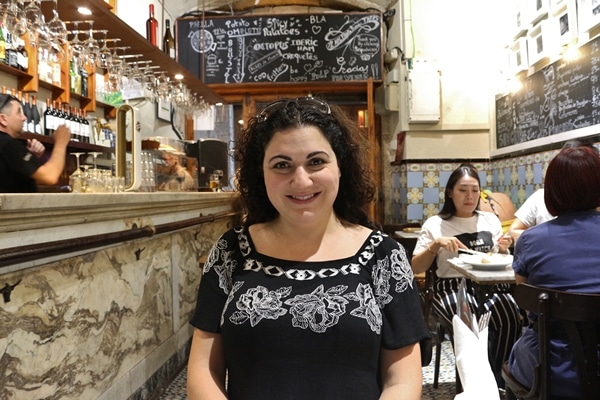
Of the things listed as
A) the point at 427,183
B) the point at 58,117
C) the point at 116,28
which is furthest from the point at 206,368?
the point at 427,183

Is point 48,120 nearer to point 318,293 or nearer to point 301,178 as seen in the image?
point 301,178

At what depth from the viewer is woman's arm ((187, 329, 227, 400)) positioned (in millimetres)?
1341

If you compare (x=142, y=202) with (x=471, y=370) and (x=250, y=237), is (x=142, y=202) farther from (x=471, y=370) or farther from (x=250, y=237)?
(x=471, y=370)

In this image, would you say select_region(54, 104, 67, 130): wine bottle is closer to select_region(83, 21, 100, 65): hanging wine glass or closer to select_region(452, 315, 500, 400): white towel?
select_region(83, 21, 100, 65): hanging wine glass

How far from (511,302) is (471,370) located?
2198 mm

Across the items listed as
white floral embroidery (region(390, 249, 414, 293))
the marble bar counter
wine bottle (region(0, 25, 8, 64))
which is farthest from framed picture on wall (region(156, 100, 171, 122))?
white floral embroidery (region(390, 249, 414, 293))

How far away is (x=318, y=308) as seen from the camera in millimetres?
1297

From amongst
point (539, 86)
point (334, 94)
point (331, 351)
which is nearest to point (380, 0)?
point (334, 94)

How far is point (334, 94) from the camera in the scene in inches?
275

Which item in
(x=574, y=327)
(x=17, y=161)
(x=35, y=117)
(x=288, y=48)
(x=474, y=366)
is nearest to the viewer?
(x=474, y=366)

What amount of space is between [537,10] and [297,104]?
3919mm

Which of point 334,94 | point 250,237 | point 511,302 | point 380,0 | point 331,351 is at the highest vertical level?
point 380,0

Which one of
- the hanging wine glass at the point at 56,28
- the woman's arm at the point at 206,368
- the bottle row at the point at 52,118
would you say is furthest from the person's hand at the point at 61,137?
the woman's arm at the point at 206,368

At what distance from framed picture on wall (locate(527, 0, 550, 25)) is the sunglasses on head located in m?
3.63
